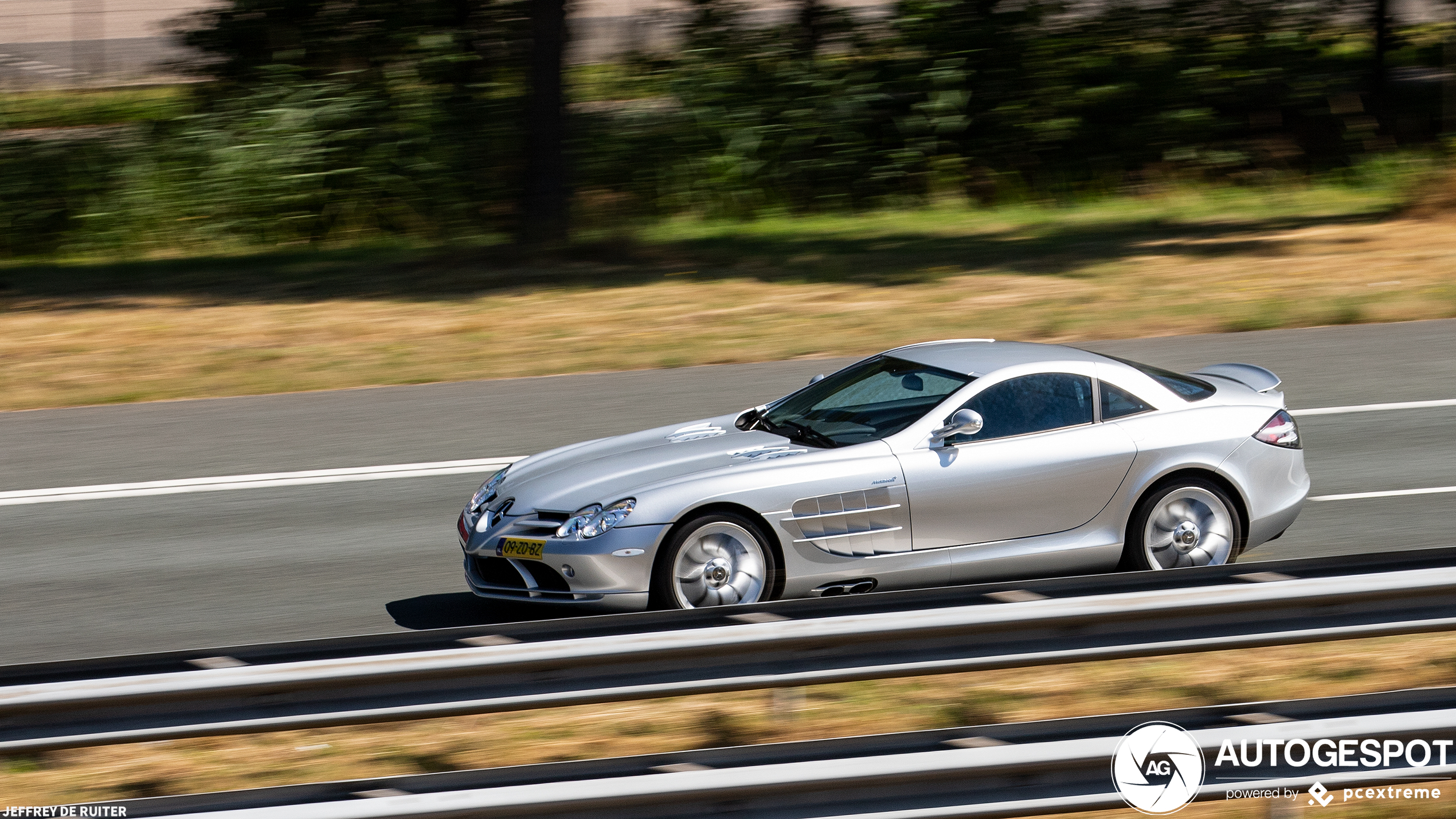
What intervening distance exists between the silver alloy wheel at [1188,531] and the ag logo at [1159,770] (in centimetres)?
334

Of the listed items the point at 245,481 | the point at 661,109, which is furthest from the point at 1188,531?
the point at 661,109

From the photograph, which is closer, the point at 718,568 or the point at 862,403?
the point at 718,568

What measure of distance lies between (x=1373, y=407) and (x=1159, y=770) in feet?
26.9

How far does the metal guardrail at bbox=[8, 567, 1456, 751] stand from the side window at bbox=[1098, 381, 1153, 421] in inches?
104

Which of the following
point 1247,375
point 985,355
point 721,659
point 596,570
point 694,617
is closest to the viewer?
point 721,659

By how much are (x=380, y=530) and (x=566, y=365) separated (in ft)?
16.5

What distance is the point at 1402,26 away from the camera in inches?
999

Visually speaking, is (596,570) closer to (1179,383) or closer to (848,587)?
(848,587)

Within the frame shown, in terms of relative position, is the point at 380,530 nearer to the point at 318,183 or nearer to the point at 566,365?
the point at 566,365

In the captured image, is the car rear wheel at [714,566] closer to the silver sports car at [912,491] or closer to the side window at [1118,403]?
the silver sports car at [912,491]

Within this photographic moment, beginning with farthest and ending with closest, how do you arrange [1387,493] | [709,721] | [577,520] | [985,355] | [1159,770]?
[1387,493] → [985,355] → [577,520] → [709,721] → [1159,770]

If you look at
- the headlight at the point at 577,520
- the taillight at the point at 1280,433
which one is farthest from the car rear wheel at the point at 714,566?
the taillight at the point at 1280,433

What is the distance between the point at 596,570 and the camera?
694cm

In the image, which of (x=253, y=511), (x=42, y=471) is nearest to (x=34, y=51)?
(x=42, y=471)
